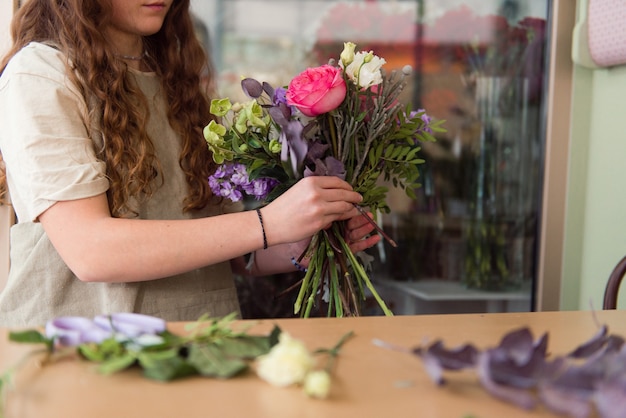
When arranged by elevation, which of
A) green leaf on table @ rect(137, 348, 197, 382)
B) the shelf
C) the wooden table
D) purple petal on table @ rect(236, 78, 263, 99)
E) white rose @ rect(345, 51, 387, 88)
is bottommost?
the shelf

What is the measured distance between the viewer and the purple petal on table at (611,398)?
0.54 meters

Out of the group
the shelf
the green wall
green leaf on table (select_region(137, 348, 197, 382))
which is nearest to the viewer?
green leaf on table (select_region(137, 348, 197, 382))

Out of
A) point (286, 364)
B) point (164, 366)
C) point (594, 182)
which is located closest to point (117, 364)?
point (164, 366)

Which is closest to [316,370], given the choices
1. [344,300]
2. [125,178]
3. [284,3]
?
[344,300]

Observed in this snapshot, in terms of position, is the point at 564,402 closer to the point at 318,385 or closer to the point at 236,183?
the point at 318,385

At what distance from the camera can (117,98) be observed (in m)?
1.33

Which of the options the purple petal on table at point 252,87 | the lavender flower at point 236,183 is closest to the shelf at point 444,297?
the lavender flower at point 236,183

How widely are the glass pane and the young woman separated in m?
0.47

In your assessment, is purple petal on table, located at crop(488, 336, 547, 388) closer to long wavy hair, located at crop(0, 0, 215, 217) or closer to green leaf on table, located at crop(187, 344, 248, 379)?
green leaf on table, located at crop(187, 344, 248, 379)

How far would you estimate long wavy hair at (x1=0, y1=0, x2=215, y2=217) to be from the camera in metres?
1.28

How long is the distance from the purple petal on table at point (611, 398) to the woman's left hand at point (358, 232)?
703 mm

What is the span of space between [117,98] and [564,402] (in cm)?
103

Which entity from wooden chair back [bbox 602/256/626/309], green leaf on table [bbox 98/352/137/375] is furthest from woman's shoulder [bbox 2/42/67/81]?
wooden chair back [bbox 602/256/626/309]

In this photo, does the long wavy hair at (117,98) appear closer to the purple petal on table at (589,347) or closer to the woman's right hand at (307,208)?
the woman's right hand at (307,208)
